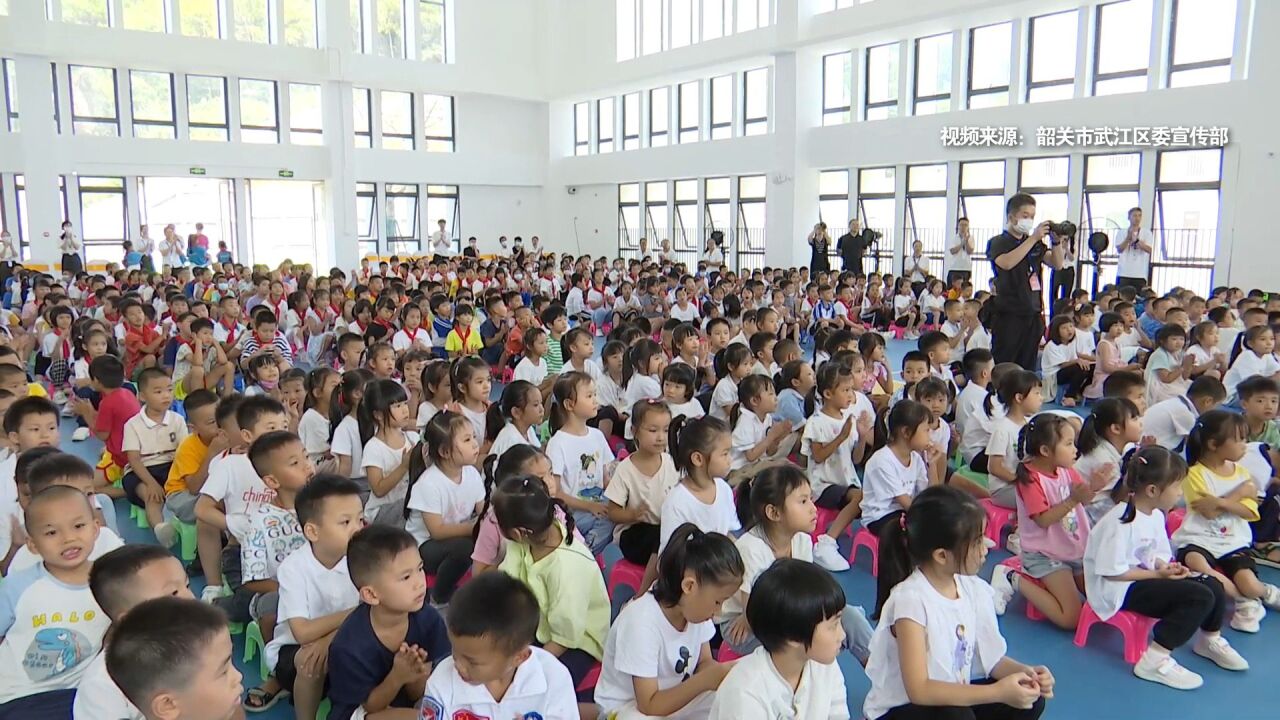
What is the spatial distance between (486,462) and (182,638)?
5.82 feet

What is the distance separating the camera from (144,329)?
665 cm

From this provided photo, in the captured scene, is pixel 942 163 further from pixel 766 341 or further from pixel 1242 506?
pixel 1242 506

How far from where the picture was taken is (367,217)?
59.6 feet

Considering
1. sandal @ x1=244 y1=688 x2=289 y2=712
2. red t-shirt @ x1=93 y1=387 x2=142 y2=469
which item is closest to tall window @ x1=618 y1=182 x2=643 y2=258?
red t-shirt @ x1=93 y1=387 x2=142 y2=469

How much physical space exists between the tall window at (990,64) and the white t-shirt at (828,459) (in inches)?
371

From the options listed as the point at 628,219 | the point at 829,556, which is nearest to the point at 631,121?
the point at 628,219

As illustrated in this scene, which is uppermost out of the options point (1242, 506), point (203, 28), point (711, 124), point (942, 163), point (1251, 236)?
point (203, 28)

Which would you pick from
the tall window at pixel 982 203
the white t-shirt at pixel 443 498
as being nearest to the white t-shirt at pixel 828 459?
the white t-shirt at pixel 443 498

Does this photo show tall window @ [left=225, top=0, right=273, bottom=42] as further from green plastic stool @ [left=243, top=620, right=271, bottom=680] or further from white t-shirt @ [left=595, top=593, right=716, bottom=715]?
white t-shirt @ [left=595, top=593, right=716, bottom=715]

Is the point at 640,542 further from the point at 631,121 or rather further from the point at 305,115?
the point at 631,121

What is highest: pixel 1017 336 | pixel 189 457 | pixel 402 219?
pixel 402 219

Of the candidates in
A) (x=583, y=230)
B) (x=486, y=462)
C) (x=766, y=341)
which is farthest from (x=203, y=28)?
(x=486, y=462)

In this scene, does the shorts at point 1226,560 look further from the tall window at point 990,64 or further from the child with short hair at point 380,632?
the tall window at point 990,64

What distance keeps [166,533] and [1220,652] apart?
3.99m
